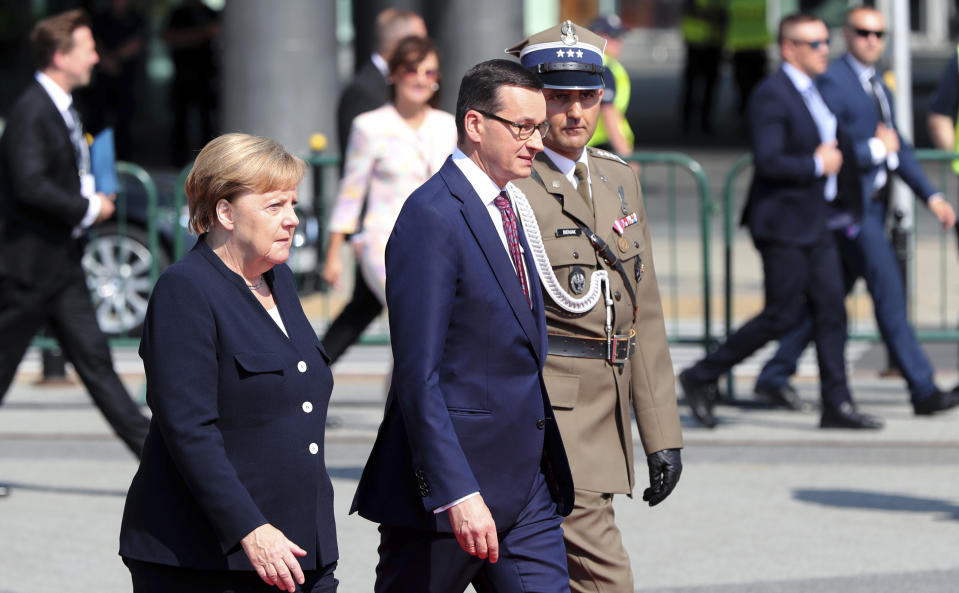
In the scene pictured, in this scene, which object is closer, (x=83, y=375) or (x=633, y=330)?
(x=633, y=330)

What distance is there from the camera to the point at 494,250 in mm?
4074

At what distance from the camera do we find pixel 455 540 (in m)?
4.08

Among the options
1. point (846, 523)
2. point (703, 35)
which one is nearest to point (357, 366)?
point (846, 523)

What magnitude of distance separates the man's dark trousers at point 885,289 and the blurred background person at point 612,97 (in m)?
2.13

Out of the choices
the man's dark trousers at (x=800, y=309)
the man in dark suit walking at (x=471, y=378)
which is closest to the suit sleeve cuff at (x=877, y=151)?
the man's dark trousers at (x=800, y=309)

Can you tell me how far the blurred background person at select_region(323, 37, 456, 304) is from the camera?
7.63m

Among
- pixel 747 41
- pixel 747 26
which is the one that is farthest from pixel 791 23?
pixel 747 41

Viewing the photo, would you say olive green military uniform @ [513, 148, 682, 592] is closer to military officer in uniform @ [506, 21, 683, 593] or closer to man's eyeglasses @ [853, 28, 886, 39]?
military officer in uniform @ [506, 21, 683, 593]

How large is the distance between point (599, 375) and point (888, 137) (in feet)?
15.7

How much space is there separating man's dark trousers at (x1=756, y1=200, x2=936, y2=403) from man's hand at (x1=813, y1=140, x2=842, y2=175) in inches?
14.9

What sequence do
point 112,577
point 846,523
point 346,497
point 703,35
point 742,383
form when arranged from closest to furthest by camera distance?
point 112,577
point 846,523
point 346,497
point 742,383
point 703,35

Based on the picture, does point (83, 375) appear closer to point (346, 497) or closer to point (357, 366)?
point (346, 497)

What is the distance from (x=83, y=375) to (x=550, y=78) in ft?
11.4

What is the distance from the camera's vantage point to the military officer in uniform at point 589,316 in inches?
179
